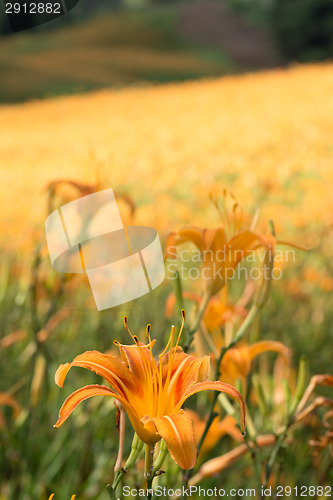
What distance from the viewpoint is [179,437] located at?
282mm

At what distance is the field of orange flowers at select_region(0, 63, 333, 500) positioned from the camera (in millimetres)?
349

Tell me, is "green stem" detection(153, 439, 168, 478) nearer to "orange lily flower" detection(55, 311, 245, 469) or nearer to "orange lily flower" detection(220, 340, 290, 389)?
"orange lily flower" detection(55, 311, 245, 469)

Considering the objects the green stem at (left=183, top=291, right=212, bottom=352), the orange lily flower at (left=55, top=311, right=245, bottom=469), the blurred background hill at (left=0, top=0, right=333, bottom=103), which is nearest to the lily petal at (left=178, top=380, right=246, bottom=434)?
the orange lily flower at (left=55, top=311, right=245, bottom=469)

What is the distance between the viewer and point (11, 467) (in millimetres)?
772

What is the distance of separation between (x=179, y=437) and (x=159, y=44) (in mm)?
18867

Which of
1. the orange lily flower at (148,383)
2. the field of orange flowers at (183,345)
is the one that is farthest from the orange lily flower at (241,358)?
the orange lily flower at (148,383)

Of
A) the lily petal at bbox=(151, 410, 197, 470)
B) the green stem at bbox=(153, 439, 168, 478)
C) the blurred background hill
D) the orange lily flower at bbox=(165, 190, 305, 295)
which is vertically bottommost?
the blurred background hill

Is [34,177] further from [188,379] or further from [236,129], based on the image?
[188,379]

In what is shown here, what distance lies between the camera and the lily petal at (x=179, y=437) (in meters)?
0.27

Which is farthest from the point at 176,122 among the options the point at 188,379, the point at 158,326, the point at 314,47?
the point at 314,47

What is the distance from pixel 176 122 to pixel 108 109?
121 inches

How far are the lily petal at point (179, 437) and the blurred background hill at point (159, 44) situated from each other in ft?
40.4

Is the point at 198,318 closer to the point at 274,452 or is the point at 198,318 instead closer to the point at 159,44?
the point at 274,452

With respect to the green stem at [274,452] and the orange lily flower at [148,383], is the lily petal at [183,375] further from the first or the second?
the green stem at [274,452]
